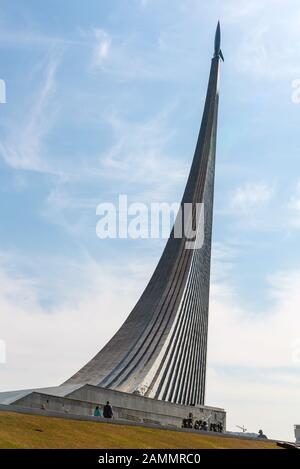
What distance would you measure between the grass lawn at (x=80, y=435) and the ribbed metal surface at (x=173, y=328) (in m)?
7.85

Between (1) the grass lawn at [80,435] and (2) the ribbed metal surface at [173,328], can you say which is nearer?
(1) the grass lawn at [80,435]

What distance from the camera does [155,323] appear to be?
69.4 feet

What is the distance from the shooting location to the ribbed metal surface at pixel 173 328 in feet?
61.4

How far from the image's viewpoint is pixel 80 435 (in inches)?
305

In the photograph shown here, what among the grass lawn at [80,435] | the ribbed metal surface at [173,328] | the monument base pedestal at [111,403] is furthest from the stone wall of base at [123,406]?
the grass lawn at [80,435]

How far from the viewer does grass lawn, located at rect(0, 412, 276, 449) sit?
6.90m

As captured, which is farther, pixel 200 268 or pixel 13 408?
pixel 200 268

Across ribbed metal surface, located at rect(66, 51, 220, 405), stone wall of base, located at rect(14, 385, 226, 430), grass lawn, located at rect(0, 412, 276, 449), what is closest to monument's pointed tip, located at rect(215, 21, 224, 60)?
ribbed metal surface, located at rect(66, 51, 220, 405)

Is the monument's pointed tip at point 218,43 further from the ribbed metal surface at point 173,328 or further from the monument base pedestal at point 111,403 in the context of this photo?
the monument base pedestal at point 111,403

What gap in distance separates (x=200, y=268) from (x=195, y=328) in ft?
9.23

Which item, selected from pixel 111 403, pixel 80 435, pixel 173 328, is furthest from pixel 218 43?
pixel 80 435
